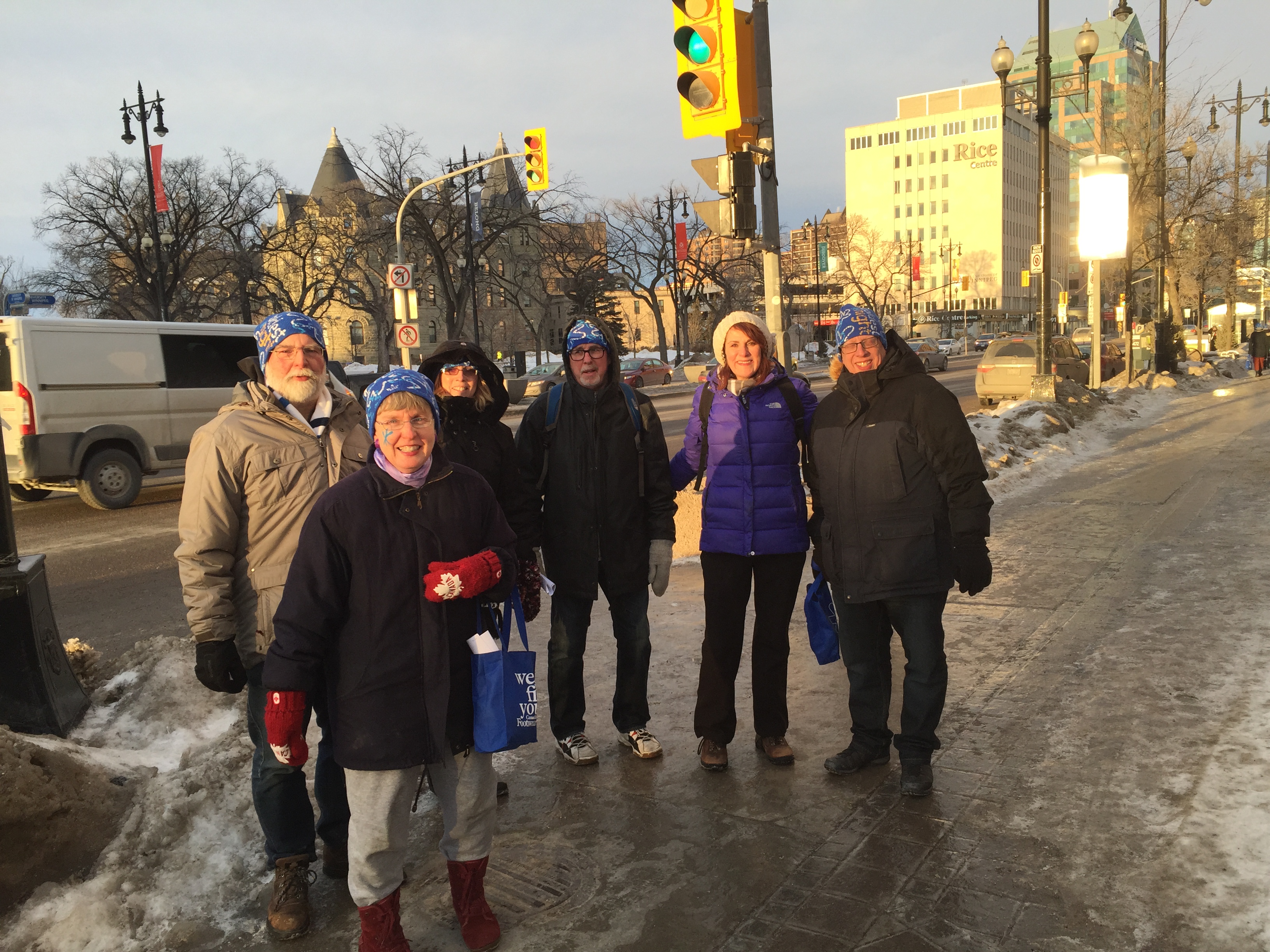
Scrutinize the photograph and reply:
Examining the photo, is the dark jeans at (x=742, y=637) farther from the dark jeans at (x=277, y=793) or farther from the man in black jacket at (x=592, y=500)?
the dark jeans at (x=277, y=793)

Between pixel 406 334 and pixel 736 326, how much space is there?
18981 mm

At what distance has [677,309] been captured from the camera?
55.0 m

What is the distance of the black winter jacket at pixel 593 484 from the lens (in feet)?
13.9

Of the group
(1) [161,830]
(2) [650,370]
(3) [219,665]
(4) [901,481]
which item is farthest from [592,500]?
(2) [650,370]

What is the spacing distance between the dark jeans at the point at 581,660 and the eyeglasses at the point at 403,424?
1.68m

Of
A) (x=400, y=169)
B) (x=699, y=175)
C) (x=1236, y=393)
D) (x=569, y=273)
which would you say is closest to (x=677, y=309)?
(x=569, y=273)

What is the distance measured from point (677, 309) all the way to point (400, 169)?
2147 centimetres

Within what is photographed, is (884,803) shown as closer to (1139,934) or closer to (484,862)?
(1139,934)

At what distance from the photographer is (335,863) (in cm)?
343

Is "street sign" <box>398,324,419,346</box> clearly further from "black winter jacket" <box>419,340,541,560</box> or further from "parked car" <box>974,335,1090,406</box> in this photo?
"black winter jacket" <box>419,340,541,560</box>

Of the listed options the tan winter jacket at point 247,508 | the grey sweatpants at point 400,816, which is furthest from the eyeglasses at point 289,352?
the grey sweatpants at point 400,816

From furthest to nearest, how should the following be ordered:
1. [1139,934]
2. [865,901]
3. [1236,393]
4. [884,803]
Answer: [1236,393] → [884,803] → [865,901] → [1139,934]

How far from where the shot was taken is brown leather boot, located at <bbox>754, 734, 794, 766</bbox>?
13.8 ft

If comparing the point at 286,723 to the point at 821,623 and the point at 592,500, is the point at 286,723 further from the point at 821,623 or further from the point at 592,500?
the point at 821,623
